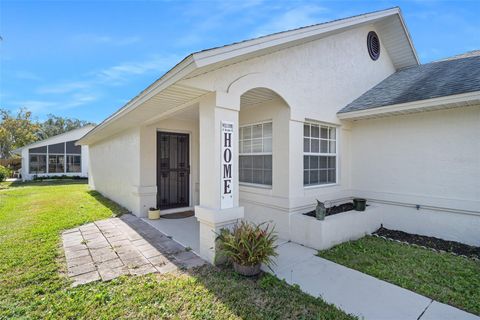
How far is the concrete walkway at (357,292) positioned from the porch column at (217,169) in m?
1.13

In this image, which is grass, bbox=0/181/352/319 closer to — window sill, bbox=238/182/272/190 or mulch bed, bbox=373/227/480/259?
window sill, bbox=238/182/272/190

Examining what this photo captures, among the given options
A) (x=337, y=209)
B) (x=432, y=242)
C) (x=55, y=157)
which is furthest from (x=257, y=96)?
(x=55, y=157)

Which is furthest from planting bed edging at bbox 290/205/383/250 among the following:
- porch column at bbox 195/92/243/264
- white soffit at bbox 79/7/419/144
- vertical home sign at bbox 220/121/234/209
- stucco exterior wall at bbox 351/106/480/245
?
white soffit at bbox 79/7/419/144

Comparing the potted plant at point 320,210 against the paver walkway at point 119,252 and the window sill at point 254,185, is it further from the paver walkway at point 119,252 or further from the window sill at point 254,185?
the paver walkway at point 119,252

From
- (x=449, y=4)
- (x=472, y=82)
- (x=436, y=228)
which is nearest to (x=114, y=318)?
(x=436, y=228)

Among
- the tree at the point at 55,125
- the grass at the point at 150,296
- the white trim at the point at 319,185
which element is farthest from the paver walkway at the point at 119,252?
the tree at the point at 55,125

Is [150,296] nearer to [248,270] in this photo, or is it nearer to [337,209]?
[248,270]

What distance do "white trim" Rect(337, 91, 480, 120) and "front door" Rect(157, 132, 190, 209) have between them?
5.15 meters

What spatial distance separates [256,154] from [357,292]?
12.4 feet

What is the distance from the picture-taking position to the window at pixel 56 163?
936 inches

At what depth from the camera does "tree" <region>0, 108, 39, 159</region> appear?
30.1 m

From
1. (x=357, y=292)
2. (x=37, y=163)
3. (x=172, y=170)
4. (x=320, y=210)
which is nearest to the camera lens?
(x=357, y=292)

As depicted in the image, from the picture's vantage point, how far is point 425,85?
6.15 metres

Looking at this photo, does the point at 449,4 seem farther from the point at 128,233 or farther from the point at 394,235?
the point at 128,233
